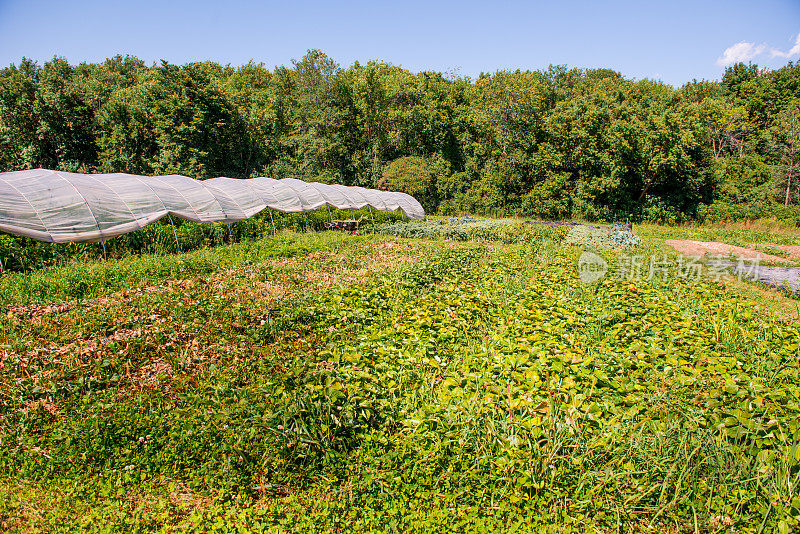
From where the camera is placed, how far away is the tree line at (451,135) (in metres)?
26.6

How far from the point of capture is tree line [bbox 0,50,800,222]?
26578 millimetres

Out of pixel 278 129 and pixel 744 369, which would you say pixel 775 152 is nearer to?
pixel 744 369

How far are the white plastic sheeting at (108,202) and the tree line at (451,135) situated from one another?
13.2 metres

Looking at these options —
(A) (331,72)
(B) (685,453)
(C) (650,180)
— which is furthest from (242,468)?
(A) (331,72)

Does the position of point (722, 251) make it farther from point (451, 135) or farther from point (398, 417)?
point (451, 135)

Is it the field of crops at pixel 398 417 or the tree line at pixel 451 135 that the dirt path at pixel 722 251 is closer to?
the field of crops at pixel 398 417

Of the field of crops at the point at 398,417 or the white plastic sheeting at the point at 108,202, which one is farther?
the white plastic sheeting at the point at 108,202
